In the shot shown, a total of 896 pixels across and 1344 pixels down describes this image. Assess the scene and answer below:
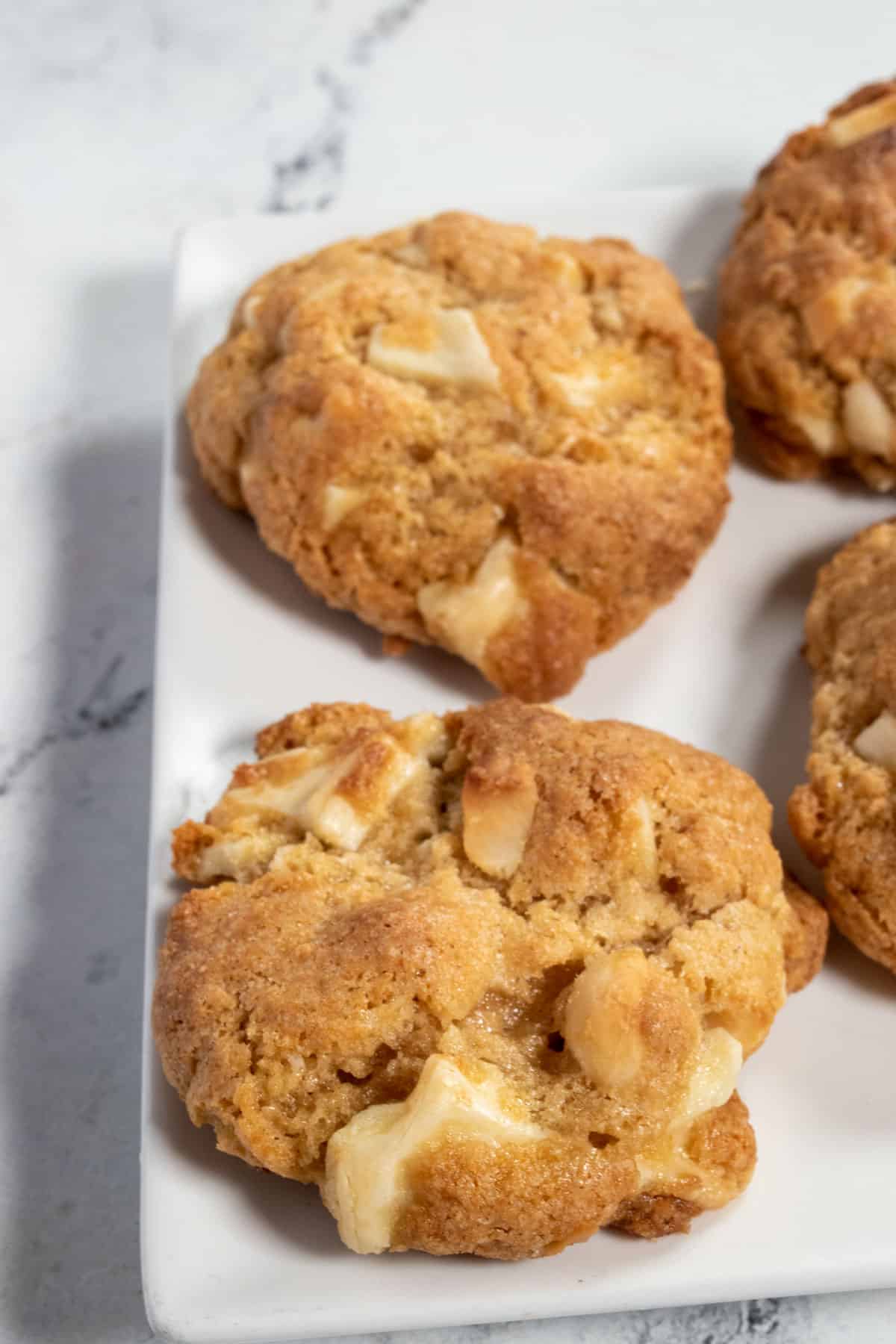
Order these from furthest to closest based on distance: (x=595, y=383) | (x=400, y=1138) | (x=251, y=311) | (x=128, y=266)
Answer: (x=128, y=266) → (x=251, y=311) → (x=595, y=383) → (x=400, y=1138)

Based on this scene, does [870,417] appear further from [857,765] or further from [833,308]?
[857,765]

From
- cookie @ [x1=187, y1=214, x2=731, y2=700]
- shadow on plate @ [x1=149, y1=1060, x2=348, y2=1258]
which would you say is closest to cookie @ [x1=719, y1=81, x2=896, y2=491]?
cookie @ [x1=187, y1=214, x2=731, y2=700]

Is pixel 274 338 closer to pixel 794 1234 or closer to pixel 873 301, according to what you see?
pixel 873 301

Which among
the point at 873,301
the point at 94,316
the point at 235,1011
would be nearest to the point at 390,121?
the point at 94,316

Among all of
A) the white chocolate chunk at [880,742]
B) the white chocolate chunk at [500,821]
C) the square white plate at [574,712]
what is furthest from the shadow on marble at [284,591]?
the white chocolate chunk at [880,742]

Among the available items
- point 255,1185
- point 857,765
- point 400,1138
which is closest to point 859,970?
point 857,765

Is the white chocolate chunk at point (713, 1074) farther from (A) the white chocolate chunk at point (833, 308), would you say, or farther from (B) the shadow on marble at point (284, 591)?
(A) the white chocolate chunk at point (833, 308)
